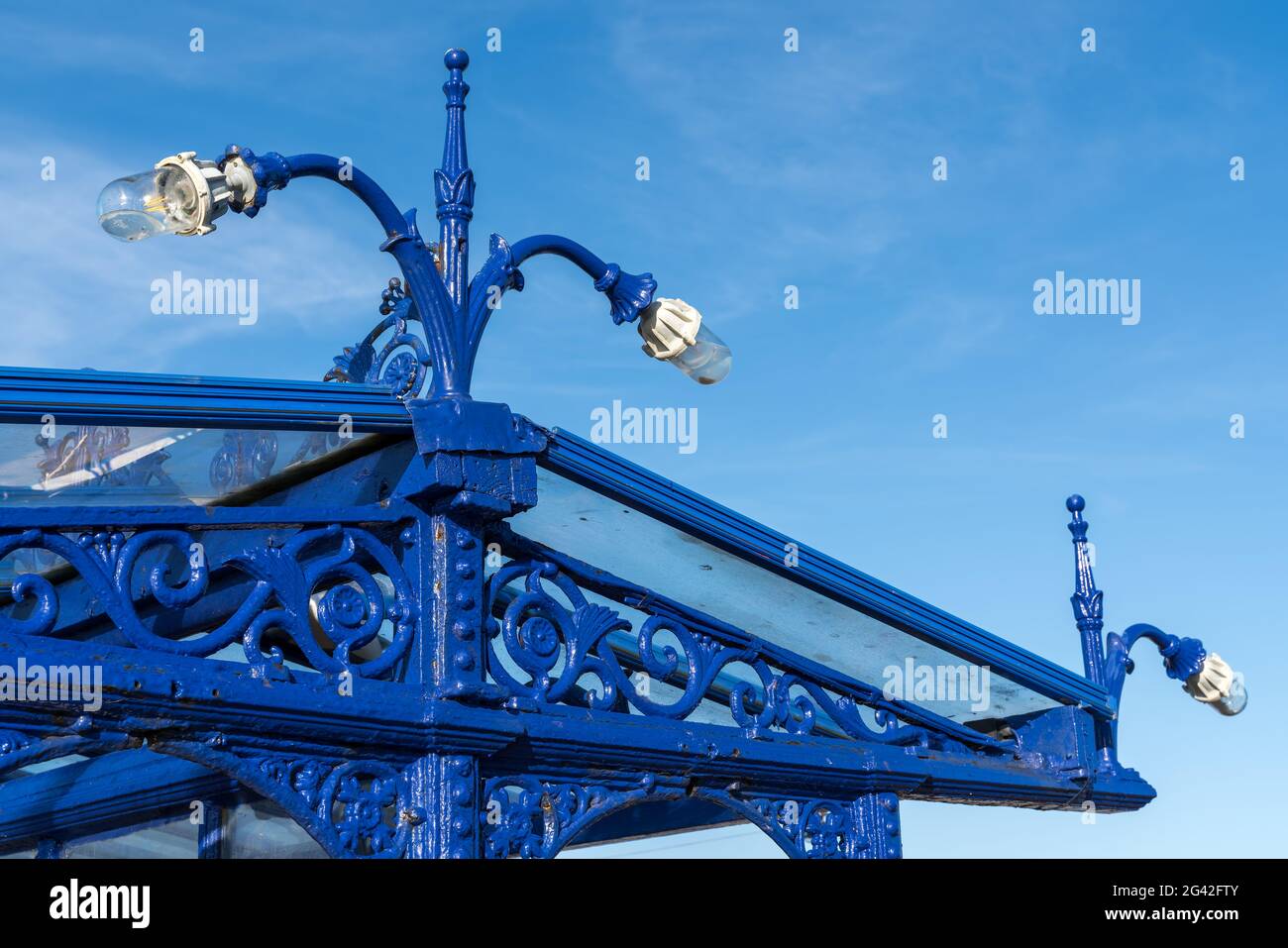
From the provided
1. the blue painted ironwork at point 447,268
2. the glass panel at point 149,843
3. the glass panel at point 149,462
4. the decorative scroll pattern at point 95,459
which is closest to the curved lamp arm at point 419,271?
the blue painted ironwork at point 447,268

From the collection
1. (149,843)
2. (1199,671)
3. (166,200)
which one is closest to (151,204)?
(166,200)

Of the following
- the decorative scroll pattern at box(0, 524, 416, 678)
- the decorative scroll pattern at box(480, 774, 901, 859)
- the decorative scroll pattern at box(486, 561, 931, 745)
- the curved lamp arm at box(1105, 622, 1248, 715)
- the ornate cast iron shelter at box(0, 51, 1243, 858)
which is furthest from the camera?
the curved lamp arm at box(1105, 622, 1248, 715)

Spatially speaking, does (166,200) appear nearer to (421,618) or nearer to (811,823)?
(421,618)

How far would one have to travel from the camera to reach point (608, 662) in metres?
5.63

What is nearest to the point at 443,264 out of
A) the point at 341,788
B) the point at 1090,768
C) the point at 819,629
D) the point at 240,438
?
the point at 240,438

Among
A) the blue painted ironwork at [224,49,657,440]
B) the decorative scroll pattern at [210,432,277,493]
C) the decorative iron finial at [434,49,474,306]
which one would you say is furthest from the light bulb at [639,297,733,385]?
the decorative scroll pattern at [210,432,277,493]

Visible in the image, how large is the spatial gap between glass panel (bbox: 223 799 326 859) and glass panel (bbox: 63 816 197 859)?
303 mm

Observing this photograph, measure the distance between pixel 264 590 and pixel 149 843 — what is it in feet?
10.1

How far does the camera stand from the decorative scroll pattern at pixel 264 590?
4.40 meters

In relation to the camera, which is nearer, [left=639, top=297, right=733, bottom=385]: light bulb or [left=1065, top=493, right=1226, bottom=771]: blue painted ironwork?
[left=639, top=297, right=733, bottom=385]: light bulb

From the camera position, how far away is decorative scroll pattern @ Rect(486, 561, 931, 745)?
5.35 meters

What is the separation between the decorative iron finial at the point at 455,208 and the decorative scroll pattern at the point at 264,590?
93 centimetres

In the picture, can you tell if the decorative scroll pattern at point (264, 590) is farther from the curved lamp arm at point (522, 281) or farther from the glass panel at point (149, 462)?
the curved lamp arm at point (522, 281)

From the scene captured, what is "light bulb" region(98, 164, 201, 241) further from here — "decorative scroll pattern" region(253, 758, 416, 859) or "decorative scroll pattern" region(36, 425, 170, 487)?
"decorative scroll pattern" region(253, 758, 416, 859)
